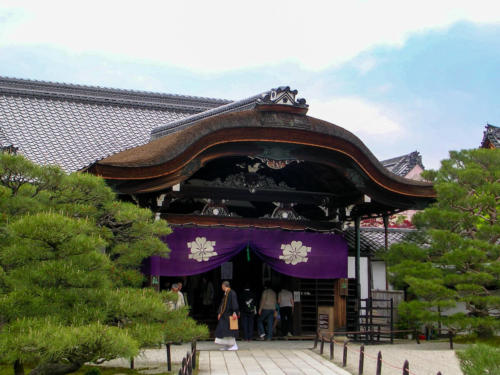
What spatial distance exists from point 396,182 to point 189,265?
5.37 m

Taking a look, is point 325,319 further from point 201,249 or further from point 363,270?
point 201,249

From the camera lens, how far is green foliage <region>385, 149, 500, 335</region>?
14195 millimetres

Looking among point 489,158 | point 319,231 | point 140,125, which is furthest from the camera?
→ point 140,125

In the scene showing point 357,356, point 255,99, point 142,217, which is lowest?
point 357,356

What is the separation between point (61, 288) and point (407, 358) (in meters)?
7.38

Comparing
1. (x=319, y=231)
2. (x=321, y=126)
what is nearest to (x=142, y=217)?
(x=321, y=126)

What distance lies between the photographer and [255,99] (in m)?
17.3

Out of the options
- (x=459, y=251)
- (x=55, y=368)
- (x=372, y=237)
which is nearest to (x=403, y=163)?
(x=372, y=237)

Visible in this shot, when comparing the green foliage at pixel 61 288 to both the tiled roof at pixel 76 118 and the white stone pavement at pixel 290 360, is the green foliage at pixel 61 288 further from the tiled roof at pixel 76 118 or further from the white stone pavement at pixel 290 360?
the tiled roof at pixel 76 118

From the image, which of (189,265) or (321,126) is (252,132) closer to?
(321,126)

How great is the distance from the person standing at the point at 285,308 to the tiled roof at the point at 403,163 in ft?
48.4

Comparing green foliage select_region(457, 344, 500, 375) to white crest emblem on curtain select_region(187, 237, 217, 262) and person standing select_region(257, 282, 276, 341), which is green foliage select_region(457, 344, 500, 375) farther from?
person standing select_region(257, 282, 276, 341)

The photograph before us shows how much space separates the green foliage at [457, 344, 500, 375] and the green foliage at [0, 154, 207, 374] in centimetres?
359

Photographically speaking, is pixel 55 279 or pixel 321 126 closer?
pixel 55 279
